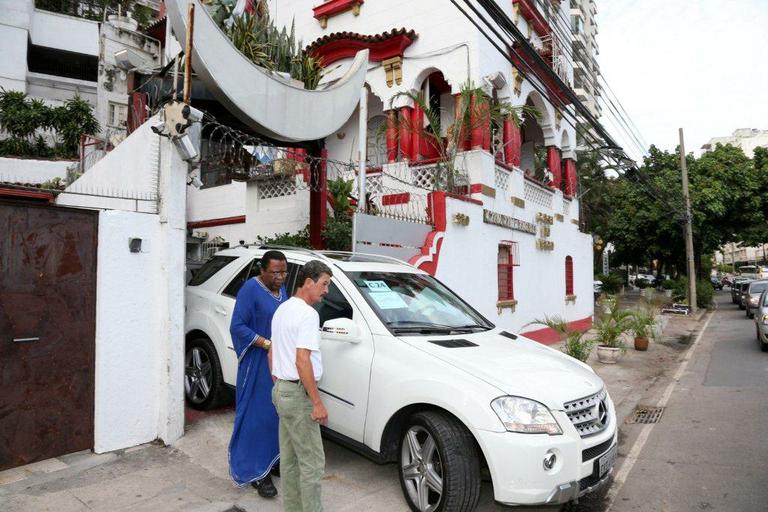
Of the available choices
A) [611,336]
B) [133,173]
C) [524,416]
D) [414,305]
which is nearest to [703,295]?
[611,336]

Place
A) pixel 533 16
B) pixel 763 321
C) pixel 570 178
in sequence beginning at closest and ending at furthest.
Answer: pixel 763 321 < pixel 533 16 < pixel 570 178

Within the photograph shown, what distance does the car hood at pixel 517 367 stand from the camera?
10.9ft

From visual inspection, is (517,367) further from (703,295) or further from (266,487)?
(703,295)

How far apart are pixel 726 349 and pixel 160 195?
13200 millimetres

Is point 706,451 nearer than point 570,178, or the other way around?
point 706,451

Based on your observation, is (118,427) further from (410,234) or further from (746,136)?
(746,136)

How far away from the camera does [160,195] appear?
4.87 metres

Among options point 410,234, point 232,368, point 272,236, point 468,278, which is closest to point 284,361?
point 232,368

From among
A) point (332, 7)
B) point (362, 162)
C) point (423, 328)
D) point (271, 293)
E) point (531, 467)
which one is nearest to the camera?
point (531, 467)

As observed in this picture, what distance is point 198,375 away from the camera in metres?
5.54

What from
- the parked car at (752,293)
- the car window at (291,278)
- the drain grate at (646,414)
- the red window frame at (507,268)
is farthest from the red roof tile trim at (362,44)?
the parked car at (752,293)

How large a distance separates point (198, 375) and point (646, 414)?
18.9ft

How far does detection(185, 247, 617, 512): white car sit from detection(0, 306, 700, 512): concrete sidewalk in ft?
1.47

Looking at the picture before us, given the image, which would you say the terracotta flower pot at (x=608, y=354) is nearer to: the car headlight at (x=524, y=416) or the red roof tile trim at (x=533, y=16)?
the car headlight at (x=524, y=416)
